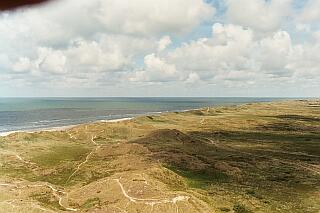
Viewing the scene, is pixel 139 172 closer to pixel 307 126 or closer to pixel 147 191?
pixel 147 191

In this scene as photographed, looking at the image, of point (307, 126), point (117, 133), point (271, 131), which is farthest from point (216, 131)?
point (307, 126)

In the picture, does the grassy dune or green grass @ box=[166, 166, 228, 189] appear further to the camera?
green grass @ box=[166, 166, 228, 189]

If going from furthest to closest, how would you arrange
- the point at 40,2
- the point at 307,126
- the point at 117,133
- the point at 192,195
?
the point at 307,126 < the point at 117,133 < the point at 192,195 < the point at 40,2

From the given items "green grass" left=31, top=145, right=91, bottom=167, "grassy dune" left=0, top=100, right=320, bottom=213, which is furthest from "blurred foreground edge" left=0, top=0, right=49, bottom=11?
"green grass" left=31, top=145, right=91, bottom=167

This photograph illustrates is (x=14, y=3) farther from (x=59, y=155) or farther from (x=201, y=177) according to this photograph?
(x=59, y=155)

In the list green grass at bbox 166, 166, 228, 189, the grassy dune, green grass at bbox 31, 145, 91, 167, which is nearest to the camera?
the grassy dune

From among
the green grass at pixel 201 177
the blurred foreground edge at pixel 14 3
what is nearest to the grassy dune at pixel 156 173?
the green grass at pixel 201 177

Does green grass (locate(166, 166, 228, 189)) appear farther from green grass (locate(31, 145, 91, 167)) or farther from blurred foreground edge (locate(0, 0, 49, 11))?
blurred foreground edge (locate(0, 0, 49, 11))

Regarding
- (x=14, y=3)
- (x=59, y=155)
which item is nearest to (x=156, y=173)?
(x=59, y=155)

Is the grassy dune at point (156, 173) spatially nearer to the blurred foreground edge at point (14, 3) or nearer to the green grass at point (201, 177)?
the green grass at point (201, 177)
